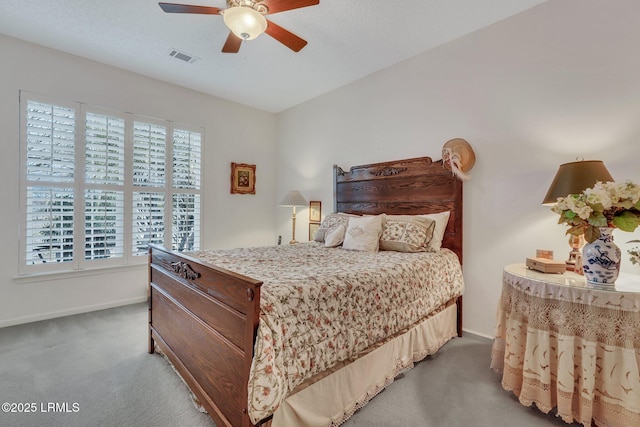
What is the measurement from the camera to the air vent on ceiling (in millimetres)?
3057

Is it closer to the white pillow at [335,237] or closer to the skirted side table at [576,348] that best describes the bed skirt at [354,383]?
the skirted side table at [576,348]

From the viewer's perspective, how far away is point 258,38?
277 centimetres

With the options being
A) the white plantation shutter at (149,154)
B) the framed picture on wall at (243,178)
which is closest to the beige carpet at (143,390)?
the white plantation shutter at (149,154)

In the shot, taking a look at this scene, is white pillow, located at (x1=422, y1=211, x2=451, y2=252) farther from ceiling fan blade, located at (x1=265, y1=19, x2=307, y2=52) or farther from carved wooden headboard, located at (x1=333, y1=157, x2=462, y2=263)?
ceiling fan blade, located at (x1=265, y1=19, x2=307, y2=52)

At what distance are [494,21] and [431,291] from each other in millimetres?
2434

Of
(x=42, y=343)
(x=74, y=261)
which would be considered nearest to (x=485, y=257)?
(x=42, y=343)

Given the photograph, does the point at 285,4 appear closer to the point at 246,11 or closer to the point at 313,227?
the point at 246,11

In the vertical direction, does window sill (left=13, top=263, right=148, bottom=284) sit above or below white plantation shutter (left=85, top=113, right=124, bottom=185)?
below

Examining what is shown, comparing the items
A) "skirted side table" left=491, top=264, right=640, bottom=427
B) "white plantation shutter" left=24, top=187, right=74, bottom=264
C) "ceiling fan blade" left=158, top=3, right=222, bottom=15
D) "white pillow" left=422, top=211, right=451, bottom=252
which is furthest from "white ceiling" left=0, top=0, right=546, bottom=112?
"skirted side table" left=491, top=264, right=640, bottom=427

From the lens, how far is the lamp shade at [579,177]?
176 cm

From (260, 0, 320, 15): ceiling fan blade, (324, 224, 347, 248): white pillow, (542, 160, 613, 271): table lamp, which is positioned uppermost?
(260, 0, 320, 15): ceiling fan blade

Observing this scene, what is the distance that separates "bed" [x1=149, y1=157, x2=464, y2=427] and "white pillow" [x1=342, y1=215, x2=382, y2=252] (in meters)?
0.14

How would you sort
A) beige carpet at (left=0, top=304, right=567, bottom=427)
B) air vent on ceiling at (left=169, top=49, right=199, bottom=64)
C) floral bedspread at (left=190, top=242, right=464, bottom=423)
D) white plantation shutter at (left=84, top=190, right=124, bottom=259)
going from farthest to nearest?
white plantation shutter at (left=84, top=190, right=124, bottom=259) → air vent on ceiling at (left=169, top=49, right=199, bottom=64) → beige carpet at (left=0, top=304, right=567, bottom=427) → floral bedspread at (left=190, top=242, right=464, bottom=423)

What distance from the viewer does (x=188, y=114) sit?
4.00 metres
